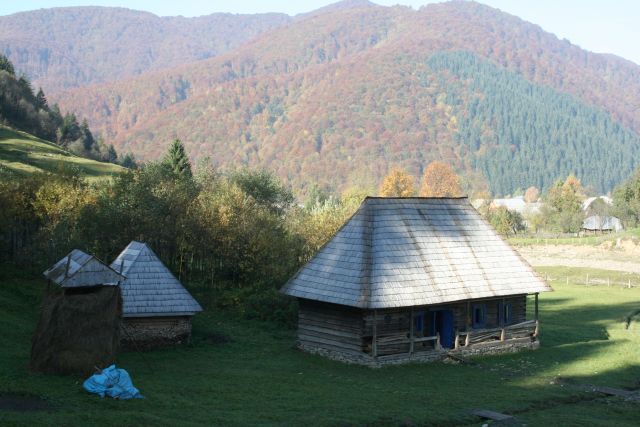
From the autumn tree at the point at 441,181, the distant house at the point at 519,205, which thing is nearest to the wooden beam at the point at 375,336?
the distant house at the point at 519,205

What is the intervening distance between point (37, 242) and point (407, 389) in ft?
79.8

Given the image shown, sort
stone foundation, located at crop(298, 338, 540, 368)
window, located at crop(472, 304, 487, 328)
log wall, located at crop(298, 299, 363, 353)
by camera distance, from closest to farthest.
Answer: stone foundation, located at crop(298, 338, 540, 368), log wall, located at crop(298, 299, 363, 353), window, located at crop(472, 304, 487, 328)

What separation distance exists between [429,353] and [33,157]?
49888 millimetres

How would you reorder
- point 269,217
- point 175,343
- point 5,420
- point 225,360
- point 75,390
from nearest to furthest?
point 5,420
point 75,390
point 225,360
point 175,343
point 269,217

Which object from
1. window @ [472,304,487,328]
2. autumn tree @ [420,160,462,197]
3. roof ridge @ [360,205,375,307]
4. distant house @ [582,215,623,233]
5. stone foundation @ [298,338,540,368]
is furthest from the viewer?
autumn tree @ [420,160,462,197]

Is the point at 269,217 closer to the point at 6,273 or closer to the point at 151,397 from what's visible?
the point at 6,273

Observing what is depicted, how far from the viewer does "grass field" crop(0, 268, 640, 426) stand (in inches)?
775

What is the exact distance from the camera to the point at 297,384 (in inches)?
995

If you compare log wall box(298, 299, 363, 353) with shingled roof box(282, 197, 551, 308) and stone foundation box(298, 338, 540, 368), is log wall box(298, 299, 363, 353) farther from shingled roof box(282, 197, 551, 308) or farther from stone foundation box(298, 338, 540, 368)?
shingled roof box(282, 197, 551, 308)

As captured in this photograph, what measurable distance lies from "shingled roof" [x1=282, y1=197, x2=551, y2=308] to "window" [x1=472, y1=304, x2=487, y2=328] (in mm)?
1460

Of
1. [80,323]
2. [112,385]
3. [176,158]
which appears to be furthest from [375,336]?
[176,158]

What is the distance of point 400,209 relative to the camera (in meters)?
33.2

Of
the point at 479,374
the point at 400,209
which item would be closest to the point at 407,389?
the point at 479,374

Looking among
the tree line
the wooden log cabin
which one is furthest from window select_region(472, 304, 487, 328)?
the tree line
